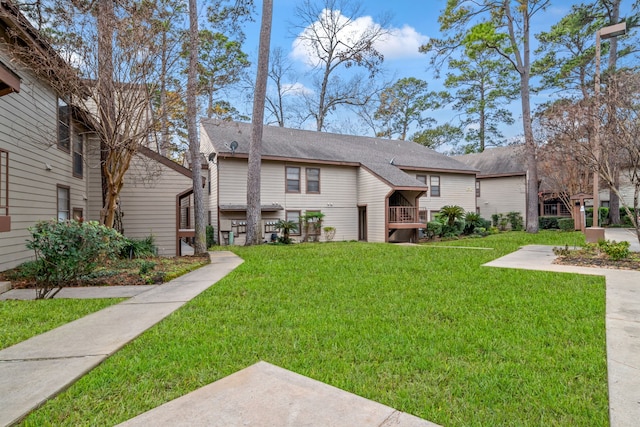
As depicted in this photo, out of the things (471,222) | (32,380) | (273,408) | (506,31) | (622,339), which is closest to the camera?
(273,408)

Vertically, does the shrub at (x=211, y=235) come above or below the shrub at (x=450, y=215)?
below

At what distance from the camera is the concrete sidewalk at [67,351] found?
2.42 meters

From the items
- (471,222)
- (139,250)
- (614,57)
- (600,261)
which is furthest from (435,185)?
(139,250)

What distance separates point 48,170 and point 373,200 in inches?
495

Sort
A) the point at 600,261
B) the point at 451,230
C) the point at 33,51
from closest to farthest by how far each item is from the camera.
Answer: the point at 33,51 → the point at 600,261 → the point at 451,230

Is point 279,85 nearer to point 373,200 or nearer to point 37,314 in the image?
point 373,200

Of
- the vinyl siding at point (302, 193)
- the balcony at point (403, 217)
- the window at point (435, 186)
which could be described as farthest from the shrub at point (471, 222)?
the vinyl siding at point (302, 193)

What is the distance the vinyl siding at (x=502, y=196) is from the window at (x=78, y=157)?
975 inches

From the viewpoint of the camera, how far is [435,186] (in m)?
21.3

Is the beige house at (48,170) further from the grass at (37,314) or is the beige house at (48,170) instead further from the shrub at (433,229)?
the shrub at (433,229)

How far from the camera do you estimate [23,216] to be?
296 inches

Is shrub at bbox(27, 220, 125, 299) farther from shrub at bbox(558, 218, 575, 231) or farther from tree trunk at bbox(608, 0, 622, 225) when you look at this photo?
tree trunk at bbox(608, 0, 622, 225)

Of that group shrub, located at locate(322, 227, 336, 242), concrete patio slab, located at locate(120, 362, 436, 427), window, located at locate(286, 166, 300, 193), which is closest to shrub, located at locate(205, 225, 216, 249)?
window, located at locate(286, 166, 300, 193)

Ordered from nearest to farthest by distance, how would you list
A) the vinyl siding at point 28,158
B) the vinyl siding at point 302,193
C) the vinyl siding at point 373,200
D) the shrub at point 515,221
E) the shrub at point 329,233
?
1. the vinyl siding at point 28,158
2. the vinyl siding at point 302,193
3. the vinyl siding at point 373,200
4. the shrub at point 329,233
5. the shrub at point 515,221
